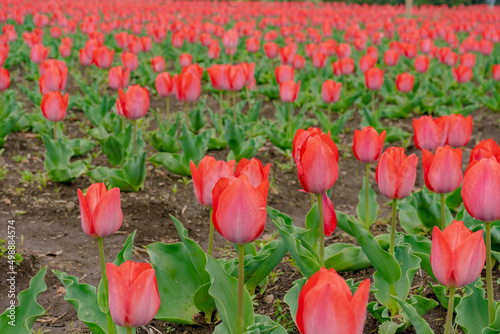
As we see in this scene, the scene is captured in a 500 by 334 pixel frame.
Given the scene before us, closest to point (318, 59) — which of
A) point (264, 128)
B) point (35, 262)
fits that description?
point (264, 128)

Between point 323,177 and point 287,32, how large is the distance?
23.9ft

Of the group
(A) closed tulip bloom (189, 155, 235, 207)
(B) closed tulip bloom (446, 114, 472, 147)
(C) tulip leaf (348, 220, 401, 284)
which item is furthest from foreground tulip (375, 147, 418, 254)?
(B) closed tulip bloom (446, 114, 472, 147)

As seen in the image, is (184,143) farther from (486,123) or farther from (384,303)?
(486,123)

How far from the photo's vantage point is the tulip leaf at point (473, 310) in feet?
6.38

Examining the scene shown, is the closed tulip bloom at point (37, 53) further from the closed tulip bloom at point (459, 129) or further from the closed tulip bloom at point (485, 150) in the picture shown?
the closed tulip bloom at point (485, 150)

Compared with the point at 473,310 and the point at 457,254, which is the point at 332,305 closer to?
the point at 457,254

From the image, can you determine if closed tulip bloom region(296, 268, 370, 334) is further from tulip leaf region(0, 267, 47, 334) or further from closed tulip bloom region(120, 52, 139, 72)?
closed tulip bloom region(120, 52, 139, 72)

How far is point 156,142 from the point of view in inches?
170

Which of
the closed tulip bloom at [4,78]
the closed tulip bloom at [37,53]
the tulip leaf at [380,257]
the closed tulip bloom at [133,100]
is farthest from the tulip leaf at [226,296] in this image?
the closed tulip bloom at [37,53]

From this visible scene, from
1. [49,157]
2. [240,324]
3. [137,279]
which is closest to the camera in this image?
[137,279]

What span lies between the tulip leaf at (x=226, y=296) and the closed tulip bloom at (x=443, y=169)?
0.82 m

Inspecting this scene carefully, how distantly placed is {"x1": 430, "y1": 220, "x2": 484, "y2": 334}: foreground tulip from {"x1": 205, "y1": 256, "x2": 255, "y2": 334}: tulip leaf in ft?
2.29

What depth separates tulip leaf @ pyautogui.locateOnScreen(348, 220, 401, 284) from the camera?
2.12 m

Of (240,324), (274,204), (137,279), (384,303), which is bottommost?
(274,204)
